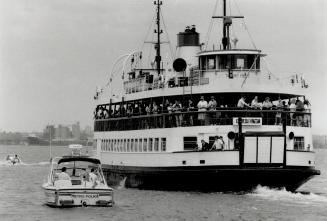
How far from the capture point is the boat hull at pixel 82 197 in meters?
35.7

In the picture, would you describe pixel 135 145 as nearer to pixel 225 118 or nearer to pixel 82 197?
pixel 225 118

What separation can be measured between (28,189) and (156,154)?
1166cm

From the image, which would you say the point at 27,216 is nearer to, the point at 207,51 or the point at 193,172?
the point at 193,172

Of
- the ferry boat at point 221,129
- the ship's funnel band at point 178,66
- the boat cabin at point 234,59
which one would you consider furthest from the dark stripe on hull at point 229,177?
the boat cabin at point 234,59

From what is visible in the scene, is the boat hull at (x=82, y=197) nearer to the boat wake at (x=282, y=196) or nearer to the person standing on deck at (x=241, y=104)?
the boat wake at (x=282, y=196)

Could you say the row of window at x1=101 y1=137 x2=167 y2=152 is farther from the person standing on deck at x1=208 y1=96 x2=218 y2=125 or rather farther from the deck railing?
the person standing on deck at x1=208 y1=96 x2=218 y2=125

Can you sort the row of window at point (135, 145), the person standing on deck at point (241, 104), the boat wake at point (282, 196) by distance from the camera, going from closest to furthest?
the boat wake at point (282, 196) → the person standing on deck at point (241, 104) → the row of window at point (135, 145)

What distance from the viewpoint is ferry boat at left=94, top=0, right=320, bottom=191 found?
135 feet

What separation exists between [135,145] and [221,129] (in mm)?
8570

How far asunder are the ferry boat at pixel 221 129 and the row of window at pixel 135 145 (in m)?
0.06

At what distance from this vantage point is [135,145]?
161 feet

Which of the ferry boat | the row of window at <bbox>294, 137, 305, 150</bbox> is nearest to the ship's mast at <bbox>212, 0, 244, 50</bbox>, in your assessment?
the ferry boat

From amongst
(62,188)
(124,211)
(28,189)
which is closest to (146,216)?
(124,211)

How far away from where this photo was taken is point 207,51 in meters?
46.0
